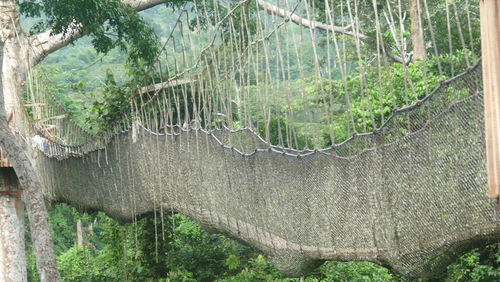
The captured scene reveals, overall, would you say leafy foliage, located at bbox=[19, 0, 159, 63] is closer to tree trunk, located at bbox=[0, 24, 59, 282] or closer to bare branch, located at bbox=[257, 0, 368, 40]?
bare branch, located at bbox=[257, 0, 368, 40]

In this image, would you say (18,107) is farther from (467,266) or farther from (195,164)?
(467,266)

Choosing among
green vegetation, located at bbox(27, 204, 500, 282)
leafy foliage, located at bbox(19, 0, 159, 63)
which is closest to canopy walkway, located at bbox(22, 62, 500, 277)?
leafy foliage, located at bbox(19, 0, 159, 63)

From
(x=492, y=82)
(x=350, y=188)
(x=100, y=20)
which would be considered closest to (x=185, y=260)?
(x=100, y=20)

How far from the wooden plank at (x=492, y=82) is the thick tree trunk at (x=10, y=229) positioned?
801cm

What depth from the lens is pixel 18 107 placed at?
30.8 feet

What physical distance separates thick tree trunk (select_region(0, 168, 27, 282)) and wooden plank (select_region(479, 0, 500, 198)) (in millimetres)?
8015

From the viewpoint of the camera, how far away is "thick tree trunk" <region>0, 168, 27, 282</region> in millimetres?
9938

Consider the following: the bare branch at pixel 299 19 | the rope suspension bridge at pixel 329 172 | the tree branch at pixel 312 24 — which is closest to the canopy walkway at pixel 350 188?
the rope suspension bridge at pixel 329 172

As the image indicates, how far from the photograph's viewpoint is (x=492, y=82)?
2.63 m

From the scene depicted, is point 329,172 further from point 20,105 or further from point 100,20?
point 20,105

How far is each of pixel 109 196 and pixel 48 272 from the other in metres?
1.29

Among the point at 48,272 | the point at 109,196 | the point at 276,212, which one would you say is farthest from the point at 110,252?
the point at 276,212

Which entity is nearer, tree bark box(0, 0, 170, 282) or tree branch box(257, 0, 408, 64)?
tree branch box(257, 0, 408, 64)

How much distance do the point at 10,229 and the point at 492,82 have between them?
27.3ft
